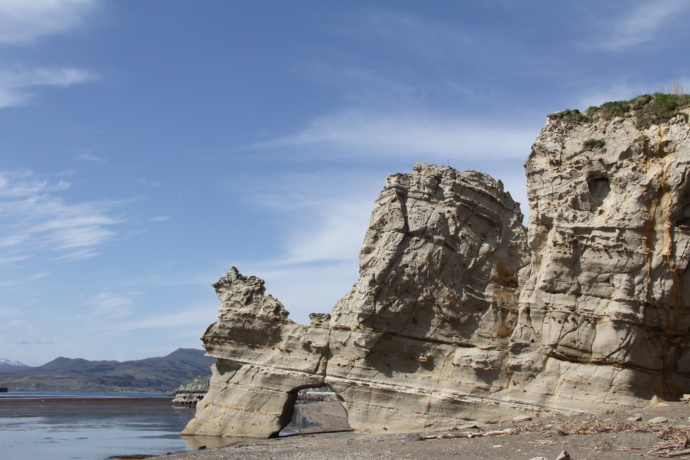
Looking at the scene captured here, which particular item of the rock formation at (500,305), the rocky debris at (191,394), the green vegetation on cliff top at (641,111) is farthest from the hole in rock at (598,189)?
the rocky debris at (191,394)

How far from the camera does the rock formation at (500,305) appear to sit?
18.9 metres

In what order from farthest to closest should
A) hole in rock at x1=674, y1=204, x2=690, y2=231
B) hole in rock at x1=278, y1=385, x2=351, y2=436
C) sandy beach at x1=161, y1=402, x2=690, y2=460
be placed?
1. hole in rock at x1=278, y1=385, x2=351, y2=436
2. hole in rock at x1=674, y1=204, x2=690, y2=231
3. sandy beach at x1=161, y1=402, x2=690, y2=460

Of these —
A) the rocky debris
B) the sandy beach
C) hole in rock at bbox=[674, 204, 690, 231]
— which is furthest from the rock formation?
the rocky debris

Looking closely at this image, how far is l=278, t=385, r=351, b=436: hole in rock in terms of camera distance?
76.0ft

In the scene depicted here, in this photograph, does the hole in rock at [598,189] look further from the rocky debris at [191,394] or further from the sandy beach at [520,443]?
the rocky debris at [191,394]

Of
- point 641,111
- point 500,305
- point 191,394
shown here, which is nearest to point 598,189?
point 641,111

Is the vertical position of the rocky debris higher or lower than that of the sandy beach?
lower

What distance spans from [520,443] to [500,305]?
281 inches

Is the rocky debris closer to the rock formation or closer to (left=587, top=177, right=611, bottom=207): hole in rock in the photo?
the rock formation

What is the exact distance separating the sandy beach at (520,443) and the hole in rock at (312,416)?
2.32 m

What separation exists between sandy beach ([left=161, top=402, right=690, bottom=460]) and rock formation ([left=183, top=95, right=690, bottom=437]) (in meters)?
1.41

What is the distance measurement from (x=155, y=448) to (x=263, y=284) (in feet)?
23.5

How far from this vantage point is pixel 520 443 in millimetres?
15367

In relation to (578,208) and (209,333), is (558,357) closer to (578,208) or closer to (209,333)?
(578,208)
